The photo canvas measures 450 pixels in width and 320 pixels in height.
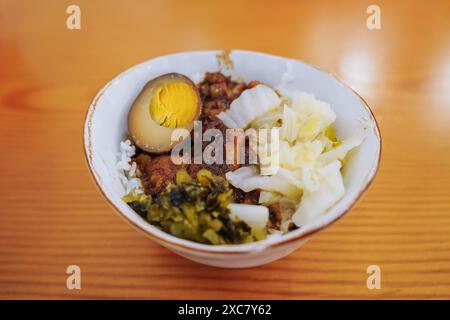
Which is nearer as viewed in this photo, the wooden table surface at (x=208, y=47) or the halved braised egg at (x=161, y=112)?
the wooden table surface at (x=208, y=47)

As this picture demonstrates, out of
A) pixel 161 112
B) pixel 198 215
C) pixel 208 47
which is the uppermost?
pixel 208 47

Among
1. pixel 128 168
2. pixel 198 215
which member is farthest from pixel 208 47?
pixel 198 215

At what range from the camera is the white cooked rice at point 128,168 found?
3.07ft

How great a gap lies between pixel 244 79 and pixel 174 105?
272mm

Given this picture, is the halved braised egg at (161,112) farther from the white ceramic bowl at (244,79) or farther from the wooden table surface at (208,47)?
the wooden table surface at (208,47)

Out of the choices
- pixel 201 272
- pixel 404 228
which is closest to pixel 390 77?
pixel 404 228

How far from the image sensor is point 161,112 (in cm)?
101

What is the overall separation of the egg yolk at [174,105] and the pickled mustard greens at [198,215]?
0.78 feet

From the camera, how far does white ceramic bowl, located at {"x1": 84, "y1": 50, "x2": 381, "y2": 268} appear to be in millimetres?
748

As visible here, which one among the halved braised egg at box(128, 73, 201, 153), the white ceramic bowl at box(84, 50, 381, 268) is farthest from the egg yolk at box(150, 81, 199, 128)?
the white ceramic bowl at box(84, 50, 381, 268)

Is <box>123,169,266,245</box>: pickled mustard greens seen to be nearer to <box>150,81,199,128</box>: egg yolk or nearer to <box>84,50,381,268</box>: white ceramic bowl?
<box>84,50,381,268</box>: white ceramic bowl

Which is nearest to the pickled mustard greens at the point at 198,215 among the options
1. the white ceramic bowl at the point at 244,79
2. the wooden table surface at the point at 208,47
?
the white ceramic bowl at the point at 244,79

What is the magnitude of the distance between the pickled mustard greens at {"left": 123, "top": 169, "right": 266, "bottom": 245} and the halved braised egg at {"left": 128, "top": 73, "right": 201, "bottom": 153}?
0.22 metres

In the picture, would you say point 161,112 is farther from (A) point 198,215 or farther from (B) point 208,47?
(B) point 208,47
